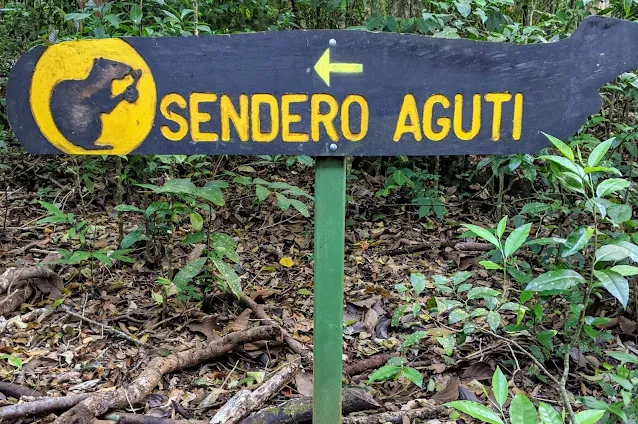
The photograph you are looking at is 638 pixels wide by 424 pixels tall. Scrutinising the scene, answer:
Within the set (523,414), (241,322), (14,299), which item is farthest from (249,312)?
(523,414)

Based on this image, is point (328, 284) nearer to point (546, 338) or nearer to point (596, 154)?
point (596, 154)

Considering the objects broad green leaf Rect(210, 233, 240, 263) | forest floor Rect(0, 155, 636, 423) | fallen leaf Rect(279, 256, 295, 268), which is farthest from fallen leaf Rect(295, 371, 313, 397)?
fallen leaf Rect(279, 256, 295, 268)

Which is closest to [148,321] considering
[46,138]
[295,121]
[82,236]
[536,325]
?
[82,236]

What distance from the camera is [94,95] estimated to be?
1441 mm

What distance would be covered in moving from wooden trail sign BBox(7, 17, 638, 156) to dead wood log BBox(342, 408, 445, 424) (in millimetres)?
867

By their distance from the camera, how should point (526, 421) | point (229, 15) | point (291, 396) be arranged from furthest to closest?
point (229, 15) < point (291, 396) < point (526, 421)

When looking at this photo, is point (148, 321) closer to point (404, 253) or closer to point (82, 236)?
point (82, 236)

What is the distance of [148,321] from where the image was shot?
8.08ft

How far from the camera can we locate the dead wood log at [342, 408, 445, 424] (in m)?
1.77

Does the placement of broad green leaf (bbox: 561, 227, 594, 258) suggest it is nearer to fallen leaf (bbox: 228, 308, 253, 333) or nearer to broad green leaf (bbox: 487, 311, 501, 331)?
broad green leaf (bbox: 487, 311, 501, 331)

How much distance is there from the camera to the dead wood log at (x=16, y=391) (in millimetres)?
1900

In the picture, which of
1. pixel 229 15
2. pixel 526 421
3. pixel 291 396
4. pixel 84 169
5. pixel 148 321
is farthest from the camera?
pixel 229 15

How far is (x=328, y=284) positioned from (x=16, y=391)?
1.18 metres

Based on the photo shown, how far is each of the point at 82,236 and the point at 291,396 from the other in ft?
4.10
